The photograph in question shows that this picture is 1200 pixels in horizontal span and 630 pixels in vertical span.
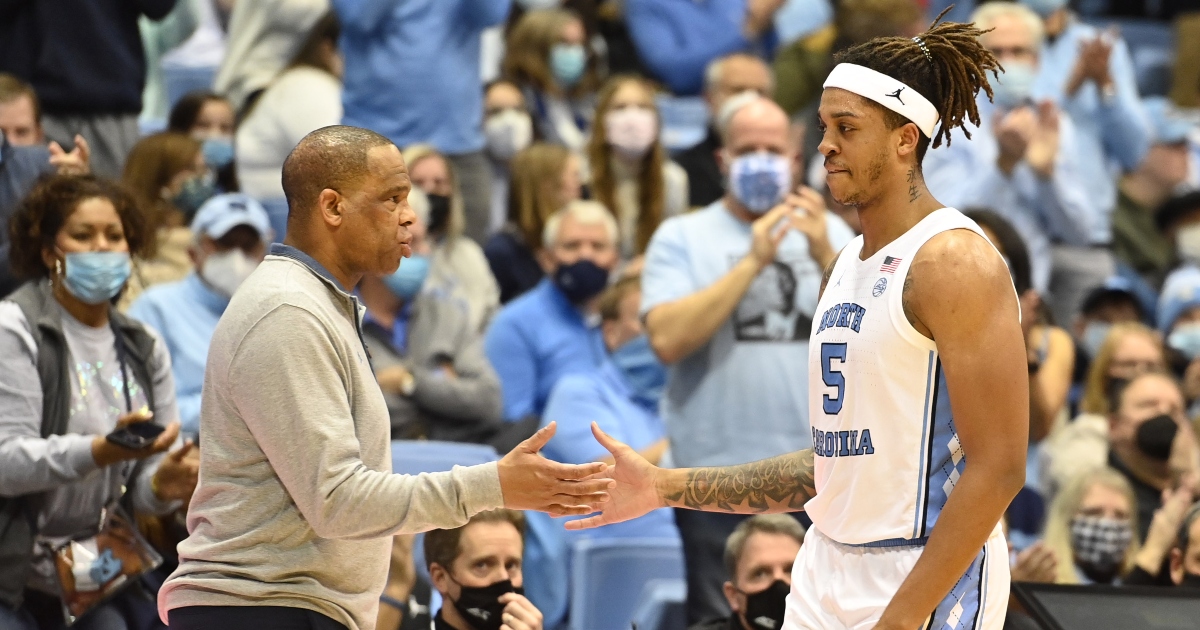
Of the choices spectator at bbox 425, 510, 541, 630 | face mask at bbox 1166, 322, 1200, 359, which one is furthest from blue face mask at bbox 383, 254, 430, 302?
face mask at bbox 1166, 322, 1200, 359

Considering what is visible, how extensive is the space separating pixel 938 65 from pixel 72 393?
2666 mm

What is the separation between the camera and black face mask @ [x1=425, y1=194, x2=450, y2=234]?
7223 millimetres

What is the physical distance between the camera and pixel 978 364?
2986 millimetres

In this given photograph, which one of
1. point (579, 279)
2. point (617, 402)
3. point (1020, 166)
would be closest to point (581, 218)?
point (579, 279)

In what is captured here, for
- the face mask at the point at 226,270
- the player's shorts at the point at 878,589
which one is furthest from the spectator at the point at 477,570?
the face mask at the point at 226,270

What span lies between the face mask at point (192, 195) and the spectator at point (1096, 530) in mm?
3818

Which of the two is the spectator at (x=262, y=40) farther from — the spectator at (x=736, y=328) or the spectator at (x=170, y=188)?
the spectator at (x=736, y=328)

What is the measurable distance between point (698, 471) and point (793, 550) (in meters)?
1.07

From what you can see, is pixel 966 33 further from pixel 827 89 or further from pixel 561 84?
pixel 561 84

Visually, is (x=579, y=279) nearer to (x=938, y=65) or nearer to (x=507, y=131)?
(x=507, y=131)

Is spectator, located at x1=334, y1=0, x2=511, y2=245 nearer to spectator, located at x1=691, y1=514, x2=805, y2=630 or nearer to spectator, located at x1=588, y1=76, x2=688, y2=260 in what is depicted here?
spectator, located at x1=588, y1=76, x2=688, y2=260

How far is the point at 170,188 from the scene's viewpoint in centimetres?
670

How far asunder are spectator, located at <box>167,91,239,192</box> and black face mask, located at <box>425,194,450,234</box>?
0.95m

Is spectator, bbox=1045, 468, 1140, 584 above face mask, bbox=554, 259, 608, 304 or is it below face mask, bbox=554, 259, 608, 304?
below
